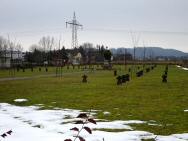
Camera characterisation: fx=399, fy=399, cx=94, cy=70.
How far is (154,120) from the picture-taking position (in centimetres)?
1372

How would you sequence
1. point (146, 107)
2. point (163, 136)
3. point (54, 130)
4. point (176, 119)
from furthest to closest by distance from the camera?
point (146, 107), point (176, 119), point (54, 130), point (163, 136)

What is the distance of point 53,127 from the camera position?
38.8 feet

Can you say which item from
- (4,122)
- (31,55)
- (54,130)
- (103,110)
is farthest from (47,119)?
(31,55)

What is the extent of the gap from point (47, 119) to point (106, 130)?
3003 mm

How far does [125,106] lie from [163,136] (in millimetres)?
7620

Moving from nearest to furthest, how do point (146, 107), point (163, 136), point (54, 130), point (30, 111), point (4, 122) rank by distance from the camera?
1. point (163, 136)
2. point (54, 130)
3. point (4, 122)
4. point (30, 111)
5. point (146, 107)

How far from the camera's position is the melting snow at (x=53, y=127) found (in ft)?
33.0

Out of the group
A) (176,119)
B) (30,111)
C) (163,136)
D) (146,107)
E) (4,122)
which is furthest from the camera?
(146,107)

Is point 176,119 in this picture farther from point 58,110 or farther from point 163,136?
point 58,110

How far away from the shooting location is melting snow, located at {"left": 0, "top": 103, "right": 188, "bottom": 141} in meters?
10.1

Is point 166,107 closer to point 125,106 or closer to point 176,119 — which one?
point 125,106

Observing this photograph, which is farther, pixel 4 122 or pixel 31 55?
pixel 31 55

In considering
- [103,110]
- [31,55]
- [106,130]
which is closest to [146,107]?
[103,110]

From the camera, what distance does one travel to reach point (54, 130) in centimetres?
1131
